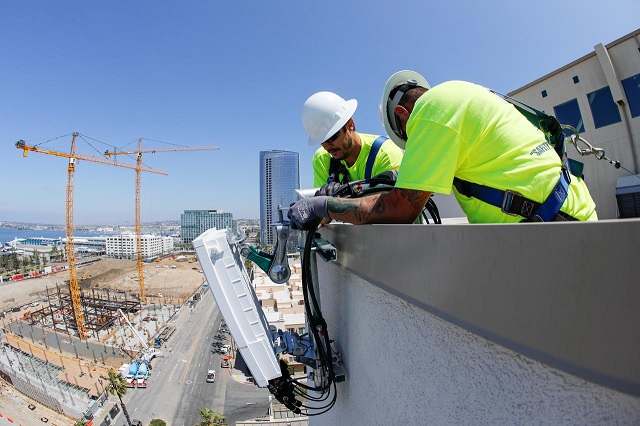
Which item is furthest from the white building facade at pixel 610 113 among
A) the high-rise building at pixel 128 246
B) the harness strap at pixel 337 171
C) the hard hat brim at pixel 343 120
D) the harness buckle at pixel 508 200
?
the high-rise building at pixel 128 246

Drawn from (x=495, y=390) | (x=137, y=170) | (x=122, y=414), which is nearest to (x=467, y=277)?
(x=495, y=390)

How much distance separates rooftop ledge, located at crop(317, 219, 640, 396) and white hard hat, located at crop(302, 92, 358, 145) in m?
1.86

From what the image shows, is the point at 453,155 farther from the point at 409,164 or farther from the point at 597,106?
the point at 597,106

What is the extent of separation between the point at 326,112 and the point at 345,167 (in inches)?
28.5

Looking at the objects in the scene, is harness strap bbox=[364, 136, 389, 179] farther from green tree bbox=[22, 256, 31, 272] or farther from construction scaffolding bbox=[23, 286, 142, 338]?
green tree bbox=[22, 256, 31, 272]

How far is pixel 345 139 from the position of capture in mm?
2855

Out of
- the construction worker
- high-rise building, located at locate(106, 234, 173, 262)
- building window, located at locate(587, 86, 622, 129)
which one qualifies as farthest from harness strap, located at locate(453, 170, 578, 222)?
high-rise building, located at locate(106, 234, 173, 262)

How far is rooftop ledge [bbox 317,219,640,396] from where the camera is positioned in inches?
20.2

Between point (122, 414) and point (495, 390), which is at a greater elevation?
point (495, 390)

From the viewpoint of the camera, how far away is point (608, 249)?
0.52m

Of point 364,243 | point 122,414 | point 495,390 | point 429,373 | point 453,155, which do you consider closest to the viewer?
point 495,390

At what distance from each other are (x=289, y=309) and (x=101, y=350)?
23.6 meters

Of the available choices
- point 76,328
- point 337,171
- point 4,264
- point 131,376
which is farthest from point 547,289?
point 4,264

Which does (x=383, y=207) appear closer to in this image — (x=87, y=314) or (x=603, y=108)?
(x=603, y=108)
